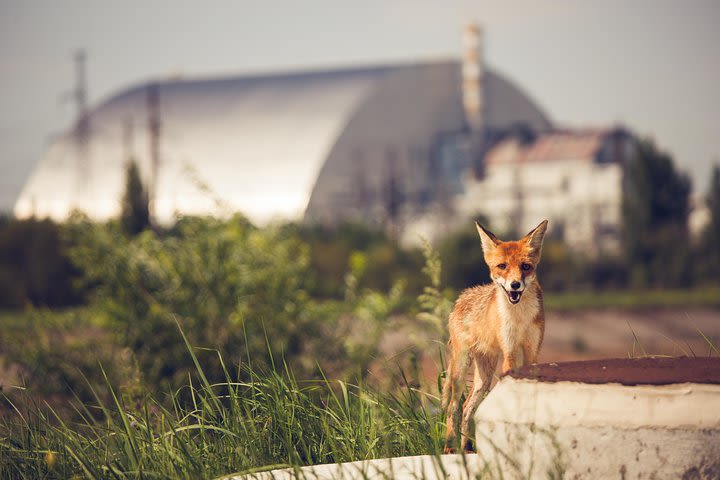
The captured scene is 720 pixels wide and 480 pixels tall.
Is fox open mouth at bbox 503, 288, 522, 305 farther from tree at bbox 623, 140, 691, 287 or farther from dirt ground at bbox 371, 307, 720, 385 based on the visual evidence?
tree at bbox 623, 140, 691, 287

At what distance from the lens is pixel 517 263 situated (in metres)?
4.17

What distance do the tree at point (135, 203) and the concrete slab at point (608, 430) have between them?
111ft

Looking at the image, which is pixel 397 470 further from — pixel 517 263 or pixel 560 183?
pixel 560 183

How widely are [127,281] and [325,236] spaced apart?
32.9 m

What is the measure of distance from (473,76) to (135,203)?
2716cm

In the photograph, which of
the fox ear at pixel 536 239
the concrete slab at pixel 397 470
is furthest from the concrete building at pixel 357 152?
the fox ear at pixel 536 239

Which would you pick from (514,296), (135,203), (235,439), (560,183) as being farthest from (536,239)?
(560,183)

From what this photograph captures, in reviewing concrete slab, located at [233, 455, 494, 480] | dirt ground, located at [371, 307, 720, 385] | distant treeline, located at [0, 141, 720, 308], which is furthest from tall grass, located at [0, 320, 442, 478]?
distant treeline, located at [0, 141, 720, 308]

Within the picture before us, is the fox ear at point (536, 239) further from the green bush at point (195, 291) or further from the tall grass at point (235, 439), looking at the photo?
the green bush at point (195, 291)

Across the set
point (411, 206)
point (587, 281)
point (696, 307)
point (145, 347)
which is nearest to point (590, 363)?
point (145, 347)

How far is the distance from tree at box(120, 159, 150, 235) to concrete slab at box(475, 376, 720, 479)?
111ft

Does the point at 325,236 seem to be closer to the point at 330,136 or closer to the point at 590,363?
the point at 330,136

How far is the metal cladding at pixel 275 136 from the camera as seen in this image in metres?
59.7

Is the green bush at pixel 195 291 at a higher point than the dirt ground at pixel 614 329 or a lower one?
higher
